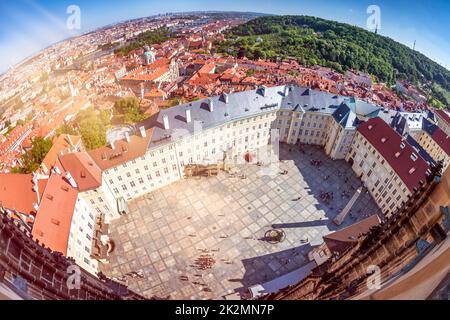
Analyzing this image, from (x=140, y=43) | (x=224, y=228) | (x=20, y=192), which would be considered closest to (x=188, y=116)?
(x=224, y=228)

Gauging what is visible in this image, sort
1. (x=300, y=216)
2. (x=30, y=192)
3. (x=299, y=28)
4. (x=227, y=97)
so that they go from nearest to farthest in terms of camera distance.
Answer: (x=30, y=192)
(x=300, y=216)
(x=227, y=97)
(x=299, y=28)

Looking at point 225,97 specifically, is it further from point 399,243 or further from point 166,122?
point 399,243

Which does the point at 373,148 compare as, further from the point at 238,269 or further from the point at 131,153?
the point at 131,153

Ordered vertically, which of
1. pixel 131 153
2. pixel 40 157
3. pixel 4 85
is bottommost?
pixel 131 153

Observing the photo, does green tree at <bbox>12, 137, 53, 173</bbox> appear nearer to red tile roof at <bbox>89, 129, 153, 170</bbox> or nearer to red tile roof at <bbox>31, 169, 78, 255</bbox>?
red tile roof at <bbox>89, 129, 153, 170</bbox>

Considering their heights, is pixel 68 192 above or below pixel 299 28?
below

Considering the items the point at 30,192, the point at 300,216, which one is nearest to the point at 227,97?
the point at 300,216

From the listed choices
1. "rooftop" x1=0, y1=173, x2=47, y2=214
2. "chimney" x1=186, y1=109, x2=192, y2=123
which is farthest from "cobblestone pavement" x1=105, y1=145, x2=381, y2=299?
"rooftop" x1=0, y1=173, x2=47, y2=214
